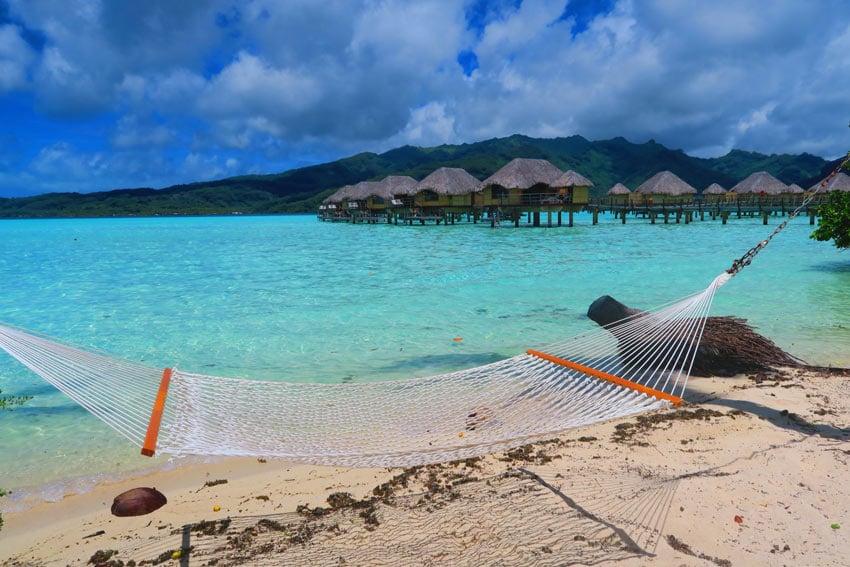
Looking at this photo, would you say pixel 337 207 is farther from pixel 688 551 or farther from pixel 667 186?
pixel 688 551

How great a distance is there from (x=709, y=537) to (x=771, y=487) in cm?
55

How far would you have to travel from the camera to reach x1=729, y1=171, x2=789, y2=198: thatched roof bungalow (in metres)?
→ 30.0

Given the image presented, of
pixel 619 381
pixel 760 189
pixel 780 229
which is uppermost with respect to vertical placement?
pixel 760 189

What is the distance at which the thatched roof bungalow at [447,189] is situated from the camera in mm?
28859

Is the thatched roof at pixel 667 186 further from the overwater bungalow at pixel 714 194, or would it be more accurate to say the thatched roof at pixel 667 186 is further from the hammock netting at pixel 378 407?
the hammock netting at pixel 378 407

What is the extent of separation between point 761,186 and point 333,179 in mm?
103212

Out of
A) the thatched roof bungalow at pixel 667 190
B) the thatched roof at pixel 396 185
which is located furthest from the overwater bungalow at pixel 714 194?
the thatched roof at pixel 396 185

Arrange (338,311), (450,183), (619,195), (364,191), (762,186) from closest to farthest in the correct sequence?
(338,311) < (450,183) < (762,186) < (619,195) < (364,191)

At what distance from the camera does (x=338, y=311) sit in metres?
7.68

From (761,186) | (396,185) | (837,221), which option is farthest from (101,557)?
(761,186)

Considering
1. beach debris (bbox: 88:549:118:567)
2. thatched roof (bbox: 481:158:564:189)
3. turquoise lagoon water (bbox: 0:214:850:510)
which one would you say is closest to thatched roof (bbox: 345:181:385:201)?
thatched roof (bbox: 481:158:564:189)

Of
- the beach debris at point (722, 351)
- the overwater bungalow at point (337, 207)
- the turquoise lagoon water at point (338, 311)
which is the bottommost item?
the turquoise lagoon water at point (338, 311)

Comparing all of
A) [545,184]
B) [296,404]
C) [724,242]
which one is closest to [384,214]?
[545,184]

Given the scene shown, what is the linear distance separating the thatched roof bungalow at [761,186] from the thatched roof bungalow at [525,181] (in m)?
13.4
